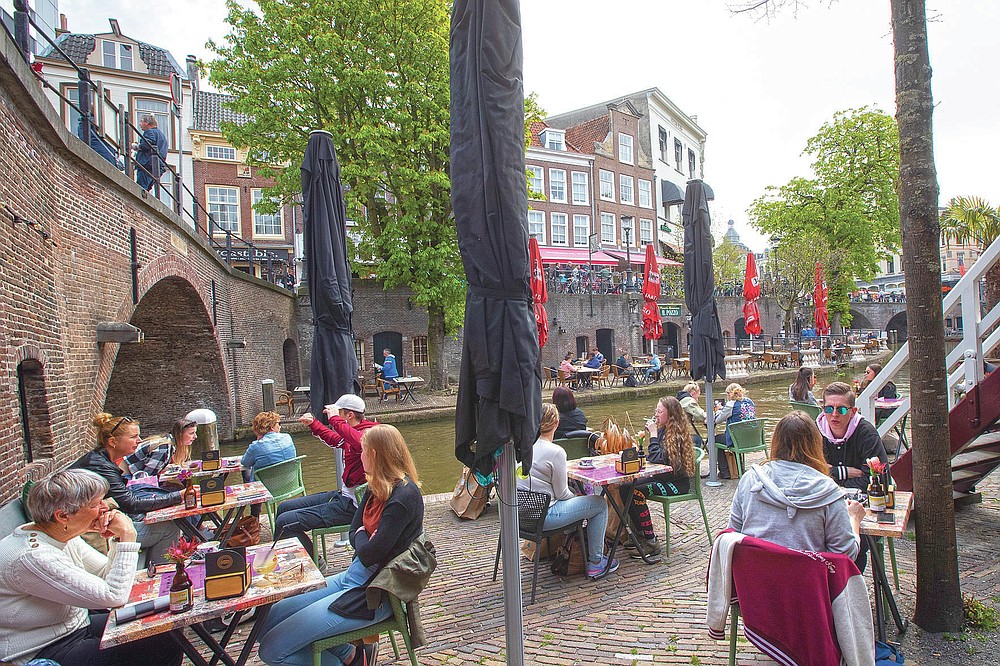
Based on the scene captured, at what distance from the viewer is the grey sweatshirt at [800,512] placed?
2812 millimetres

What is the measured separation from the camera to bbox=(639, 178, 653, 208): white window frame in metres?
36.7

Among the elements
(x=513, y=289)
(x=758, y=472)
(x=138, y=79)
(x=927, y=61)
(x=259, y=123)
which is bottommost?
(x=758, y=472)

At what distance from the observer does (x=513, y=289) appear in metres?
2.54

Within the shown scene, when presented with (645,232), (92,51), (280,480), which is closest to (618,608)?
(280,480)

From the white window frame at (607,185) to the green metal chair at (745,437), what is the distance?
Result: 2826cm

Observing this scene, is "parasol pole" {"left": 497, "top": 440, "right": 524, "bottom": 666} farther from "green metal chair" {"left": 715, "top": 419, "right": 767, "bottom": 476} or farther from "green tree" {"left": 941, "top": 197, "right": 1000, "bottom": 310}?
"green tree" {"left": 941, "top": 197, "right": 1000, "bottom": 310}

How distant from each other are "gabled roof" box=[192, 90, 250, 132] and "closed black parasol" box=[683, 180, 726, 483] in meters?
26.7

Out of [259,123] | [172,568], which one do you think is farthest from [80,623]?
[259,123]

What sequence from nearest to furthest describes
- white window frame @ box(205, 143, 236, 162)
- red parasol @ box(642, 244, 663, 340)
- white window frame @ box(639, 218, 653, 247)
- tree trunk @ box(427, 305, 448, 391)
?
red parasol @ box(642, 244, 663, 340) < tree trunk @ box(427, 305, 448, 391) < white window frame @ box(205, 143, 236, 162) < white window frame @ box(639, 218, 653, 247)

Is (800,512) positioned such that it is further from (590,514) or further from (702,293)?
(702,293)

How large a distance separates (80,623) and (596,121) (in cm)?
3646

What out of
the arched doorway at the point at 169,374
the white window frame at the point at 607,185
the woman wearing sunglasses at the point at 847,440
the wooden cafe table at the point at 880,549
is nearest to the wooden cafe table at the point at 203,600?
the wooden cafe table at the point at 880,549

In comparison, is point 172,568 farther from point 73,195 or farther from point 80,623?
point 73,195

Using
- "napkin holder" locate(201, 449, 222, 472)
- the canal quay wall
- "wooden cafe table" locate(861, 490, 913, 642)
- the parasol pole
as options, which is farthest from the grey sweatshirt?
the canal quay wall
